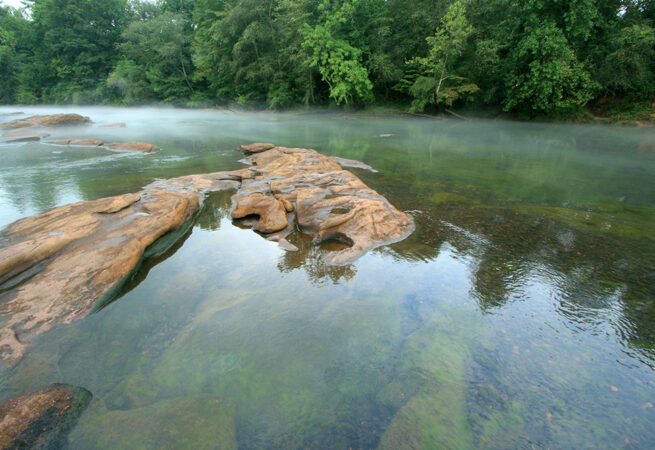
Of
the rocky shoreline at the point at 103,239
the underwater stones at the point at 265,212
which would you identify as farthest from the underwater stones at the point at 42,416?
the underwater stones at the point at 265,212

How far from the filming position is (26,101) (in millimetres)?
40938

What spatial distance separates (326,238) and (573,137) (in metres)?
16.1

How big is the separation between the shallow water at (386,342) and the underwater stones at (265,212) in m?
0.24

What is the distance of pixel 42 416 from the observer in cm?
197

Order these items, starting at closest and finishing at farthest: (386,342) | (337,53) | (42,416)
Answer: (42,416)
(386,342)
(337,53)

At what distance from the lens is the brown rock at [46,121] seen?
1760cm

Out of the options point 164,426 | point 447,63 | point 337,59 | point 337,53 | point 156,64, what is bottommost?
point 164,426

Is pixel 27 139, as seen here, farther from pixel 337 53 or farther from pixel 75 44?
pixel 75 44

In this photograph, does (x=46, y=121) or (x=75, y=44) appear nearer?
(x=46, y=121)

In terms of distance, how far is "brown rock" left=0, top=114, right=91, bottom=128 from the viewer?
17.6m

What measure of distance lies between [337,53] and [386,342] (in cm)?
2616

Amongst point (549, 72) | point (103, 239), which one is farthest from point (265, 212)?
point (549, 72)

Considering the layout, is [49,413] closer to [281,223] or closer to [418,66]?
[281,223]

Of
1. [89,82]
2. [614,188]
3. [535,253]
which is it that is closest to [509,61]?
[614,188]
